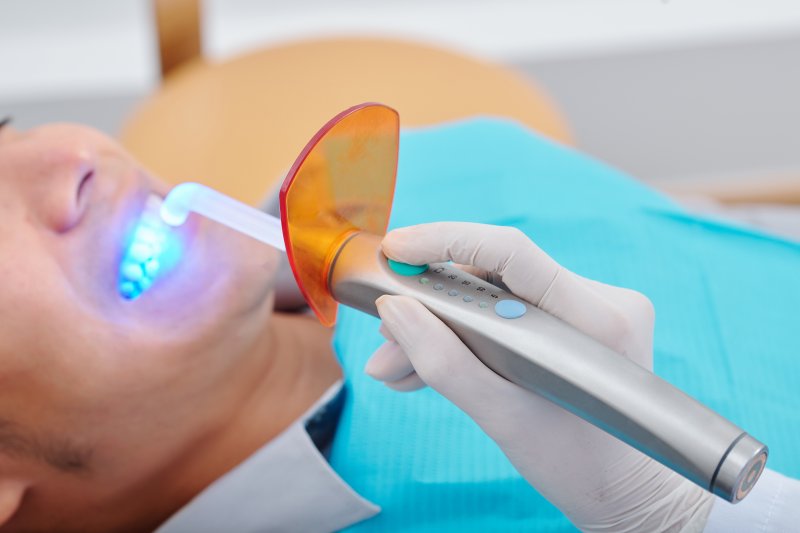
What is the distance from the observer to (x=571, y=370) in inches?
24.1

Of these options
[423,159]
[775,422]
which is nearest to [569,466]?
[775,422]

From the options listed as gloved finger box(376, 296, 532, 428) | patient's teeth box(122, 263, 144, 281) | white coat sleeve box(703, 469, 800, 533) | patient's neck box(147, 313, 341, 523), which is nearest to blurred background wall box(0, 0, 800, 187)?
patient's neck box(147, 313, 341, 523)

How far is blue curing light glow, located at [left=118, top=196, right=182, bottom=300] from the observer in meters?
0.89

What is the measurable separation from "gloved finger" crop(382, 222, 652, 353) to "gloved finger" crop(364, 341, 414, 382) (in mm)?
112

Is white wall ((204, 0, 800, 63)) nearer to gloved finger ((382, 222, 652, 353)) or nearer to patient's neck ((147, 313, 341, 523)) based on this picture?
patient's neck ((147, 313, 341, 523))

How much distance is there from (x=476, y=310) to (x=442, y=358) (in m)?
0.05

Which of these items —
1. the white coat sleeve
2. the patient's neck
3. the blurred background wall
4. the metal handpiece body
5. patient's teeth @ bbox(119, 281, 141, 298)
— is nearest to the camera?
the metal handpiece body

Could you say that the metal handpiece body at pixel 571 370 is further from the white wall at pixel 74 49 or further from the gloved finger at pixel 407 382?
the white wall at pixel 74 49

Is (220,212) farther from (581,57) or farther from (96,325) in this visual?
(581,57)

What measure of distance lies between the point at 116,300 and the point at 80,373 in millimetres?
78

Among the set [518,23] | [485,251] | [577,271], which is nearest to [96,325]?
[485,251]

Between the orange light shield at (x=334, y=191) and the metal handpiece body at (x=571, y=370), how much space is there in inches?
0.6

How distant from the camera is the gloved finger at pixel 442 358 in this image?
0.67 m

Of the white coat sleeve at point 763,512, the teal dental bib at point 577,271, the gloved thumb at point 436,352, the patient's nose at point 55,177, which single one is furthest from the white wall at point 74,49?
the white coat sleeve at point 763,512
